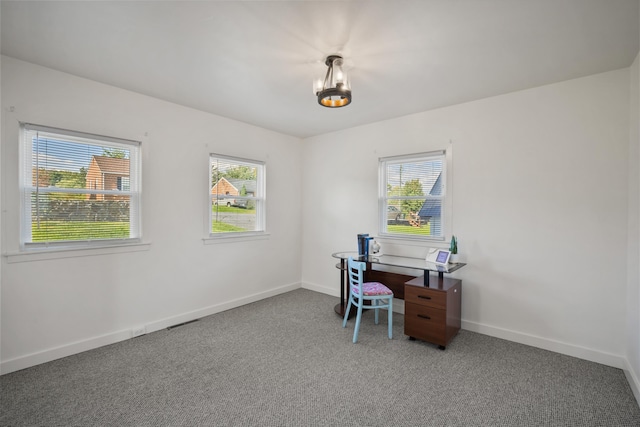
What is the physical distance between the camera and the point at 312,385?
2393 mm

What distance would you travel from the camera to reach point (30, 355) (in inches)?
103

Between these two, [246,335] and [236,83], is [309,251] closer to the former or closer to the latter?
[246,335]

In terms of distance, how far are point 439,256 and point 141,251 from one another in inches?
132

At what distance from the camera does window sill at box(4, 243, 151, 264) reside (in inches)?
102

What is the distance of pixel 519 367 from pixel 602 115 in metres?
2.44

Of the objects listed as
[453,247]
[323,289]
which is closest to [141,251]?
[323,289]

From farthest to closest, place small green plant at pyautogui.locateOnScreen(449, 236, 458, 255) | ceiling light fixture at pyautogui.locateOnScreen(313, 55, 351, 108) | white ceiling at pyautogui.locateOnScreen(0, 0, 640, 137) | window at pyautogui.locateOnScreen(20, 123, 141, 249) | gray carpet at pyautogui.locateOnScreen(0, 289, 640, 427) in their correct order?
small green plant at pyautogui.locateOnScreen(449, 236, 458, 255)
window at pyautogui.locateOnScreen(20, 123, 141, 249)
ceiling light fixture at pyautogui.locateOnScreen(313, 55, 351, 108)
gray carpet at pyautogui.locateOnScreen(0, 289, 640, 427)
white ceiling at pyautogui.locateOnScreen(0, 0, 640, 137)

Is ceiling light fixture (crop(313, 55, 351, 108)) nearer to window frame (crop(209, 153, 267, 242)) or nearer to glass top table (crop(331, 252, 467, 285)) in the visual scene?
glass top table (crop(331, 252, 467, 285))

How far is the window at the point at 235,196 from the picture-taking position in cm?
408

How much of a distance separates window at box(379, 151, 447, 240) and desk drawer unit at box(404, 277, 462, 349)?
0.84 m

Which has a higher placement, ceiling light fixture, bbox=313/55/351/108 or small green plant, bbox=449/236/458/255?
ceiling light fixture, bbox=313/55/351/108

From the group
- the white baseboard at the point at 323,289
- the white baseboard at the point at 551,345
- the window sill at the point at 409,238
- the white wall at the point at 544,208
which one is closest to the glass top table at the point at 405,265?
the window sill at the point at 409,238

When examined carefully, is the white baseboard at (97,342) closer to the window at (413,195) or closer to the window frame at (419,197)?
the window frame at (419,197)

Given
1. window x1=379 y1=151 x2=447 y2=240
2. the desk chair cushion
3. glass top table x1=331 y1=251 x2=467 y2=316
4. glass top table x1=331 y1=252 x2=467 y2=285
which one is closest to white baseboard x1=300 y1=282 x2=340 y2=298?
glass top table x1=331 y1=251 x2=467 y2=316
